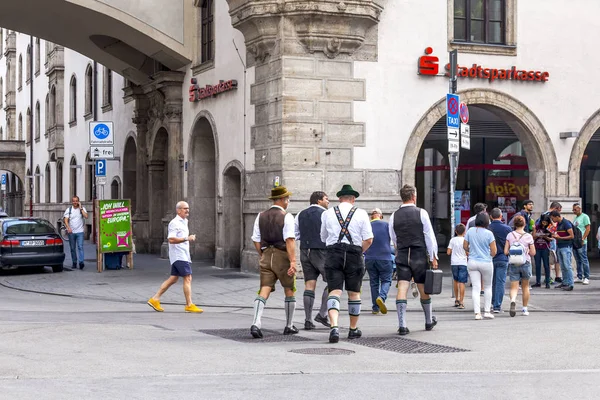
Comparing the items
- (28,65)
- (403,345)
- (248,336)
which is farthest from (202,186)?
(28,65)

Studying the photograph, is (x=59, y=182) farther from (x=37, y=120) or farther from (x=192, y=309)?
(x=192, y=309)

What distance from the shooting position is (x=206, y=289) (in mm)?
19281

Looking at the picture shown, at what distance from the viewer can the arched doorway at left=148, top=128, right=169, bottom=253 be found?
30062 mm

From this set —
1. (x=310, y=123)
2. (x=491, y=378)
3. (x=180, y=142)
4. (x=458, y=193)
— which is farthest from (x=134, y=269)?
(x=491, y=378)

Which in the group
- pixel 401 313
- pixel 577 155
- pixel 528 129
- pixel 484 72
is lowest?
pixel 401 313

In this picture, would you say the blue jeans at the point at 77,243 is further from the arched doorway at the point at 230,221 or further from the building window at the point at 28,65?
the building window at the point at 28,65

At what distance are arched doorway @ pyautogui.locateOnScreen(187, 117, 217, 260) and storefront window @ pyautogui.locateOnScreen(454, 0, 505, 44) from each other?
7.28 m

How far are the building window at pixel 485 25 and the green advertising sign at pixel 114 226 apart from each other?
8.78 m

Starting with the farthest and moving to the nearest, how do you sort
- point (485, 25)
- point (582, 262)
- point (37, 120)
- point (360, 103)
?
point (37, 120) → point (485, 25) → point (360, 103) → point (582, 262)

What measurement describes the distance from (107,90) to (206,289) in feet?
62.5

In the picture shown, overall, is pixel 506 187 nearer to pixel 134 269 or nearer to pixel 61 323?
pixel 134 269

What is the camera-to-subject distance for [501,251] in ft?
51.6

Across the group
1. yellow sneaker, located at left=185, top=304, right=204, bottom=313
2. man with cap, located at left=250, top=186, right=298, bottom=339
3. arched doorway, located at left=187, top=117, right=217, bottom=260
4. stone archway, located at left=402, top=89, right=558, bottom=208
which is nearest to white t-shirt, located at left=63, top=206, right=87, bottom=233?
arched doorway, located at left=187, top=117, right=217, bottom=260

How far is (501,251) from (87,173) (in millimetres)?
28453
